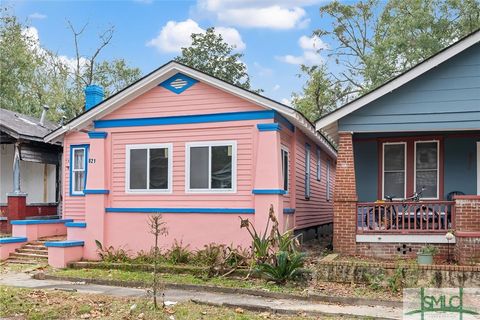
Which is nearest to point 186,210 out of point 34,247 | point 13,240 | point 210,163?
point 210,163

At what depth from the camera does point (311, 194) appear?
1697cm

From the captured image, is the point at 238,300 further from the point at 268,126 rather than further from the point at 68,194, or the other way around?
the point at 68,194

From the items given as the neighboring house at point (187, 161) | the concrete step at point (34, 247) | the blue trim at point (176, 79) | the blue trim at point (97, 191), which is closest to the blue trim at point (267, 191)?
the neighboring house at point (187, 161)

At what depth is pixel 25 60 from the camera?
3525 centimetres

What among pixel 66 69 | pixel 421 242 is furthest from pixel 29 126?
pixel 66 69

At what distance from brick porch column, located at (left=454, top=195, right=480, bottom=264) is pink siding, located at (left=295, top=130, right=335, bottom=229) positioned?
14.8 feet

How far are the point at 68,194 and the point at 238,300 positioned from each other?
966 centimetres

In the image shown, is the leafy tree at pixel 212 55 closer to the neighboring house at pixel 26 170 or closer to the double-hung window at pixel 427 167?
the neighboring house at pixel 26 170

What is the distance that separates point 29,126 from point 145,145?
26.3 ft

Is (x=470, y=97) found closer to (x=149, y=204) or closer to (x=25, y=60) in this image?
(x=149, y=204)

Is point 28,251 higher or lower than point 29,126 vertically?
lower

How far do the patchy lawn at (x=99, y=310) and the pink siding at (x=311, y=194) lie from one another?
6077 millimetres

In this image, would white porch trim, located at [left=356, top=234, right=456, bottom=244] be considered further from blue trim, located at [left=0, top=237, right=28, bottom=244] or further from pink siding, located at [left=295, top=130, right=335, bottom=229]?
blue trim, located at [left=0, top=237, right=28, bottom=244]

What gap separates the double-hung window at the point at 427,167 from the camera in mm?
13094
